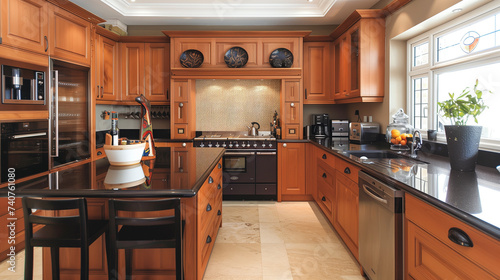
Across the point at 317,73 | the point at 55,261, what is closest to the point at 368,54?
the point at 317,73

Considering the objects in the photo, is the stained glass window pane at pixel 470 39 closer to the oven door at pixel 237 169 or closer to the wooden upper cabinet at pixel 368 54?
the wooden upper cabinet at pixel 368 54

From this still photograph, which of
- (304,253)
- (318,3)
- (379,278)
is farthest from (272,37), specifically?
(379,278)

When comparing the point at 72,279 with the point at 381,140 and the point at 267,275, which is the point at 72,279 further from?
the point at 381,140

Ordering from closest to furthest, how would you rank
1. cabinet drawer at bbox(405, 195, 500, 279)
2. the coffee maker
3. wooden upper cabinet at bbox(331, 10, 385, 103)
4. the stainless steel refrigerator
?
cabinet drawer at bbox(405, 195, 500, 279) < the stainless steel refrigerator < wooden upper cabinet at bbox(331, 10, 385, 103) < the coffee maker

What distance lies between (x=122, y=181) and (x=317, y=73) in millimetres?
3613

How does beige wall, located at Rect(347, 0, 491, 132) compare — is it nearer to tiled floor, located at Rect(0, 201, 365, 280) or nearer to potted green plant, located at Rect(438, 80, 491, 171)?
potted green plant, located at Rect(438, 80, 491, 171)

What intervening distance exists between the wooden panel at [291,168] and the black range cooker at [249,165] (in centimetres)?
9

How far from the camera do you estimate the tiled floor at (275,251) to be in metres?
2.29

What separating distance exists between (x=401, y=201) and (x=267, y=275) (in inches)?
46.7

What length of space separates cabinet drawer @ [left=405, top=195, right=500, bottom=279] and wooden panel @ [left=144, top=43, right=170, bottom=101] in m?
3.84

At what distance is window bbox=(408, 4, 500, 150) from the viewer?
2207 millimetres

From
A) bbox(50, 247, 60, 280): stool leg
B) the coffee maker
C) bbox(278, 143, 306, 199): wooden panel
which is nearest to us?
bbox(50, 247, 60, 280): stool leg

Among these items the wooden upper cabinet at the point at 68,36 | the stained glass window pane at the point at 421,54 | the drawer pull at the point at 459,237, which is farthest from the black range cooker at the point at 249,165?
the drawer pull at the point at 459,237

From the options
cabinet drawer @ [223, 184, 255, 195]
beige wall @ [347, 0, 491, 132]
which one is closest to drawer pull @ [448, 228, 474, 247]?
beige wall @ [347, 0, 491, 132]
